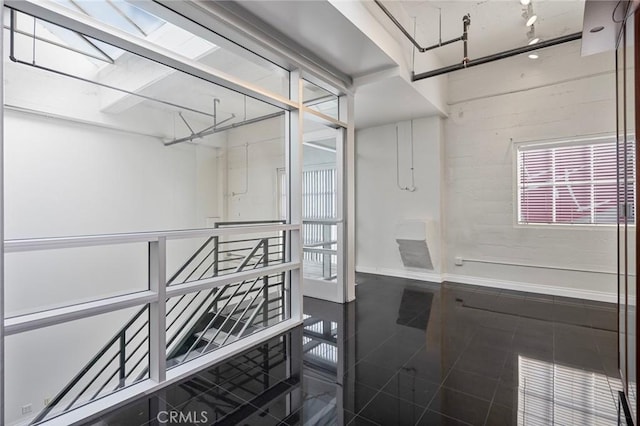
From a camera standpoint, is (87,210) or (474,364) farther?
(474,364)

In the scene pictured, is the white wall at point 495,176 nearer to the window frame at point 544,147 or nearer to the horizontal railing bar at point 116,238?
the window frame at point 544,147

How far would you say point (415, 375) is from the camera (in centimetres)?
233

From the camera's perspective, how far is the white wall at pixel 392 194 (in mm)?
5160

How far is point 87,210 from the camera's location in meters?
2.29

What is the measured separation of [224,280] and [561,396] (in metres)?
2.50

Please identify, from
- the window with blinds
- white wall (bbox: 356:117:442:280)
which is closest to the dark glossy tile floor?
the window with blinds

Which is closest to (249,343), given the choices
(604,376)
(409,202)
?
(604,376)

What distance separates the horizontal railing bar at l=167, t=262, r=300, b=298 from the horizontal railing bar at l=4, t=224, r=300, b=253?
355 mm

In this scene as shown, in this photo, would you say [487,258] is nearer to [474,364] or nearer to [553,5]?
[474,364]

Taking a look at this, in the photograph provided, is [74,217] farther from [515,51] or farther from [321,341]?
[515,51]

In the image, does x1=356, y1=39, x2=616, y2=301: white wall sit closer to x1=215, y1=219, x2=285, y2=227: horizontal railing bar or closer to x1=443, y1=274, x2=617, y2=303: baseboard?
x1=443, y1=274, x2=617, y2=303: baseboard

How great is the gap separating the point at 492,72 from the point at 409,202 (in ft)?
7.56

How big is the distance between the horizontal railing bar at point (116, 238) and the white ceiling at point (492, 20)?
3026mm

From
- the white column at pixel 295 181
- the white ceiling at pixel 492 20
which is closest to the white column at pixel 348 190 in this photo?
the white column at pixel 295 181
